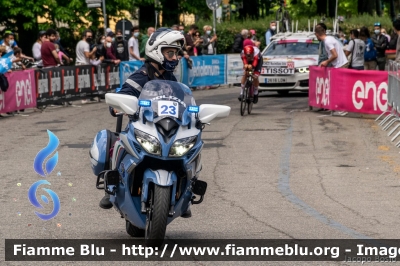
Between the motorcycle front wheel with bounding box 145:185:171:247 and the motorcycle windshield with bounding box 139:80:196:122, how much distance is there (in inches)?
20.5

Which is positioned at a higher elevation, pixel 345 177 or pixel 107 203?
pixel 107 203

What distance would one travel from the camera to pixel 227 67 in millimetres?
37656

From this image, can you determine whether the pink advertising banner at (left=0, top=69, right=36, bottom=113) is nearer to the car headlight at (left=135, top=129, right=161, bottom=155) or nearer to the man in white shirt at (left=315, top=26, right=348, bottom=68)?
the man in white shirt at (left=315, top=26, right=348, bottom=68)

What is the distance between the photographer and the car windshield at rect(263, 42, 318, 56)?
2962cm

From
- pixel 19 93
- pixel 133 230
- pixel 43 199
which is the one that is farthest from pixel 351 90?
pixel 133 230

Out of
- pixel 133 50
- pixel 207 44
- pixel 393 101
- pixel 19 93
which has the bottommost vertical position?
pixel 207 44

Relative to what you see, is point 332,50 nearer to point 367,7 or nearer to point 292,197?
point 292,197

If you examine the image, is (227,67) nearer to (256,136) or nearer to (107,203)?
(256,136)

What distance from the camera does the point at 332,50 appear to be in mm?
22203

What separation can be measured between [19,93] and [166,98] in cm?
1623

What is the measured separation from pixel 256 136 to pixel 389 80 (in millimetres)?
3507

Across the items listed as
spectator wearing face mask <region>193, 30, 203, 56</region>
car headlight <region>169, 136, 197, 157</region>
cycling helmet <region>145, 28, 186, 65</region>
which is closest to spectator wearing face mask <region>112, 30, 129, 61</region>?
spectator wearing face mask <region>193, 30, 203, 56</region>

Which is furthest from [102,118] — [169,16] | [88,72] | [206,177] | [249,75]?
[169,16]

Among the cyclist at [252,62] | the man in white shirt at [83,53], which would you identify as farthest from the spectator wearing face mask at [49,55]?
the cyclist at [252,62]
